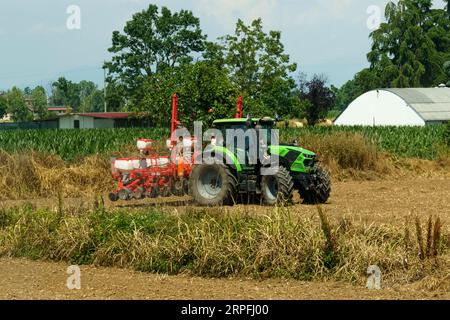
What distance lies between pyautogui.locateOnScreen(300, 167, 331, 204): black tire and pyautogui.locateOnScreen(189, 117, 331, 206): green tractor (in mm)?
30

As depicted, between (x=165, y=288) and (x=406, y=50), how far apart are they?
72.6m

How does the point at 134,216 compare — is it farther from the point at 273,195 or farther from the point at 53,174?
the point at 53,174

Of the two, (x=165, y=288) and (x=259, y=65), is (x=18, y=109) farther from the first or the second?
(x=165, y=288)

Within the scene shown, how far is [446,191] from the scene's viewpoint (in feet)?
76.8

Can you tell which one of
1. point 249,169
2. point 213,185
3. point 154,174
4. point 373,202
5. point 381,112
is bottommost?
point 373,202

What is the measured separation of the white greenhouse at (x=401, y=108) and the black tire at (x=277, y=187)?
45.6 meters

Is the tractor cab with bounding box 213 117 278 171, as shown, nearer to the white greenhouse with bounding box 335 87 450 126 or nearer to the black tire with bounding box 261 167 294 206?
the black tire with bounding box 261 167 294 206

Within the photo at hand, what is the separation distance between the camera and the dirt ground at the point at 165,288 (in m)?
9.70

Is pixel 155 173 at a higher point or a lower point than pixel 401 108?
lower

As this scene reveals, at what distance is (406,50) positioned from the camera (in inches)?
3123

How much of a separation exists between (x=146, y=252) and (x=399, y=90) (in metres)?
56.8

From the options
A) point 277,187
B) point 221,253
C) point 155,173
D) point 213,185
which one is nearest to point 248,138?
point 277,187

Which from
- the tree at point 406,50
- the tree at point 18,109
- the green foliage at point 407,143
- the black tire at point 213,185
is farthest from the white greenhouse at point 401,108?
the tree at point 18,109
